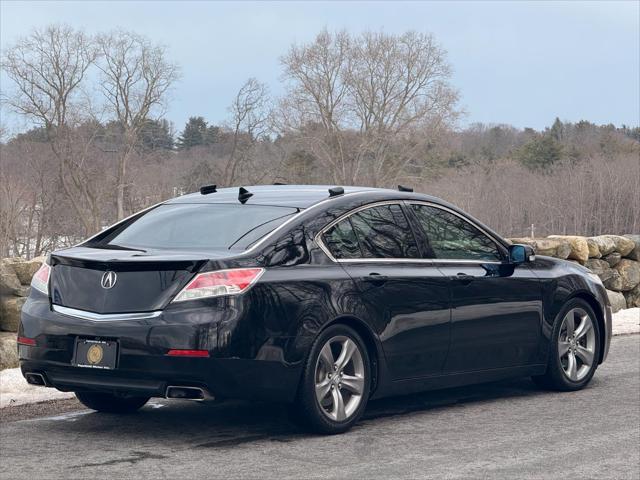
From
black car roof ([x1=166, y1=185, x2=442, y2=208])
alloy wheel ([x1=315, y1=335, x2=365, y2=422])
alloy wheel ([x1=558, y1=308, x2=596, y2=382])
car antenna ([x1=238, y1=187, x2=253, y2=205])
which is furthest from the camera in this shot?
alloy wheel ([x1=558, y1=308, x2=596, y2=382])

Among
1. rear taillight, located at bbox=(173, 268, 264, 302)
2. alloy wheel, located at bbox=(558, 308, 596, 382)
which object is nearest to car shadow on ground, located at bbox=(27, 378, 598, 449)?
alloy wheel, located at bbox=(558, 308, 596, 382)

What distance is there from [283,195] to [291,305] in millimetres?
1219

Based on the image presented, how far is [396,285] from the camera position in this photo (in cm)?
738

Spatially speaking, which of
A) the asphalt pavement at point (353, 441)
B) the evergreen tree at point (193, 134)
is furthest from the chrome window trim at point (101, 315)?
the evergreen tree at point (193, 134)

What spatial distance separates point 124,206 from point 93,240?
57.0 meters

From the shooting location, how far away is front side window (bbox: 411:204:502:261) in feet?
26.1

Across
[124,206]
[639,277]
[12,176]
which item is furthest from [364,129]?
[639,277]

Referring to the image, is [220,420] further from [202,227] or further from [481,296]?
[481,296]

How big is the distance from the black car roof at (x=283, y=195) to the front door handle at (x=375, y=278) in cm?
59

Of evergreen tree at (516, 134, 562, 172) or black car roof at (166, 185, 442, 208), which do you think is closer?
black car roof at (166, 185, 442, 208)

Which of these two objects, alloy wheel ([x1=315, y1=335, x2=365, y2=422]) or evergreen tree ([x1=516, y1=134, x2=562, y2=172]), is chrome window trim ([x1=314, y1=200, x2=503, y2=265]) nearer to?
alloy wheel ([x1=315, y1=335, x2=365, y2=422])

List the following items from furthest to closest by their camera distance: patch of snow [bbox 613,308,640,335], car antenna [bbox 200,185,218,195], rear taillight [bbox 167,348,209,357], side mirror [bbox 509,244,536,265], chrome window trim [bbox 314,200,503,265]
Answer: patch of snow [bbox 613,308,640,335] → side mirror [bbox 509,244,536,265] → car antenna [bbox 200,185,218,195] → chrome window trim [bbox 314,200,503,265] → rear taillight [bbox 167,348,209,357]

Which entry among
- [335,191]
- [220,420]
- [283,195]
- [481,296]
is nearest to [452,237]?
[481,296]

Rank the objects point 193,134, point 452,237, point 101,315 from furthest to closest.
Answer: point 193,134 < point 452,237 < point 101,315
